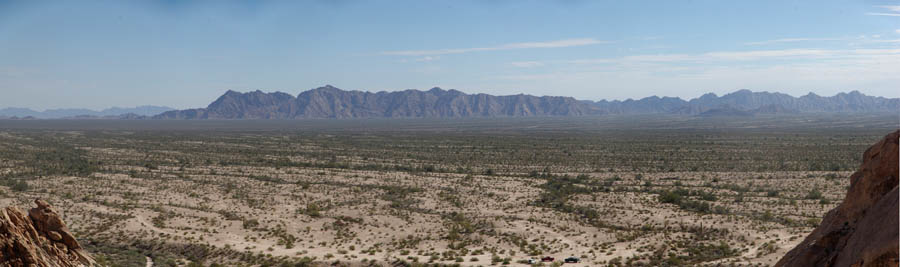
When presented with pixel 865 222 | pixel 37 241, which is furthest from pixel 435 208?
pixel 865 222

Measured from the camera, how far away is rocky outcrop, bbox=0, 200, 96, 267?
14031 millimetres

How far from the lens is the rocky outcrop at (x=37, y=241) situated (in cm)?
1403

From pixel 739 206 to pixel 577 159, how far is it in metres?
33.4

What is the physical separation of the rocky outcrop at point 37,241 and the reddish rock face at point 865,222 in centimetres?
1776

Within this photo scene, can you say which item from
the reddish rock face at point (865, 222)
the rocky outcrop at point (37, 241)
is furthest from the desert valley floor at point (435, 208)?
the reddish rock face at point (865, 222)

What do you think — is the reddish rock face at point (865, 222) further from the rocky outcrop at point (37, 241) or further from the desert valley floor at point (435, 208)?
the rocky outcrop at point (37, 241)

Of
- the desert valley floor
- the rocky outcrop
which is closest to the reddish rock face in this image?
the desert valley floor

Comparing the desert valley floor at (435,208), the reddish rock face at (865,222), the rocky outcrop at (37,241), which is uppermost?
the reddish rock face at (865,222)

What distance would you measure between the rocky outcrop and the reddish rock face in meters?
17.8

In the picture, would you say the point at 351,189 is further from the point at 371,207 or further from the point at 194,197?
the point at 194,197

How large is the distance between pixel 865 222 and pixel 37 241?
19.3 m

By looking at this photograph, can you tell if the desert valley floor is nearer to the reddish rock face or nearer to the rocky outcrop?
the rocky outcrop

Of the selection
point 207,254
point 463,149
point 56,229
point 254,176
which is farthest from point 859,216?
point 463,149

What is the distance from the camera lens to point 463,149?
8500 centimetres
